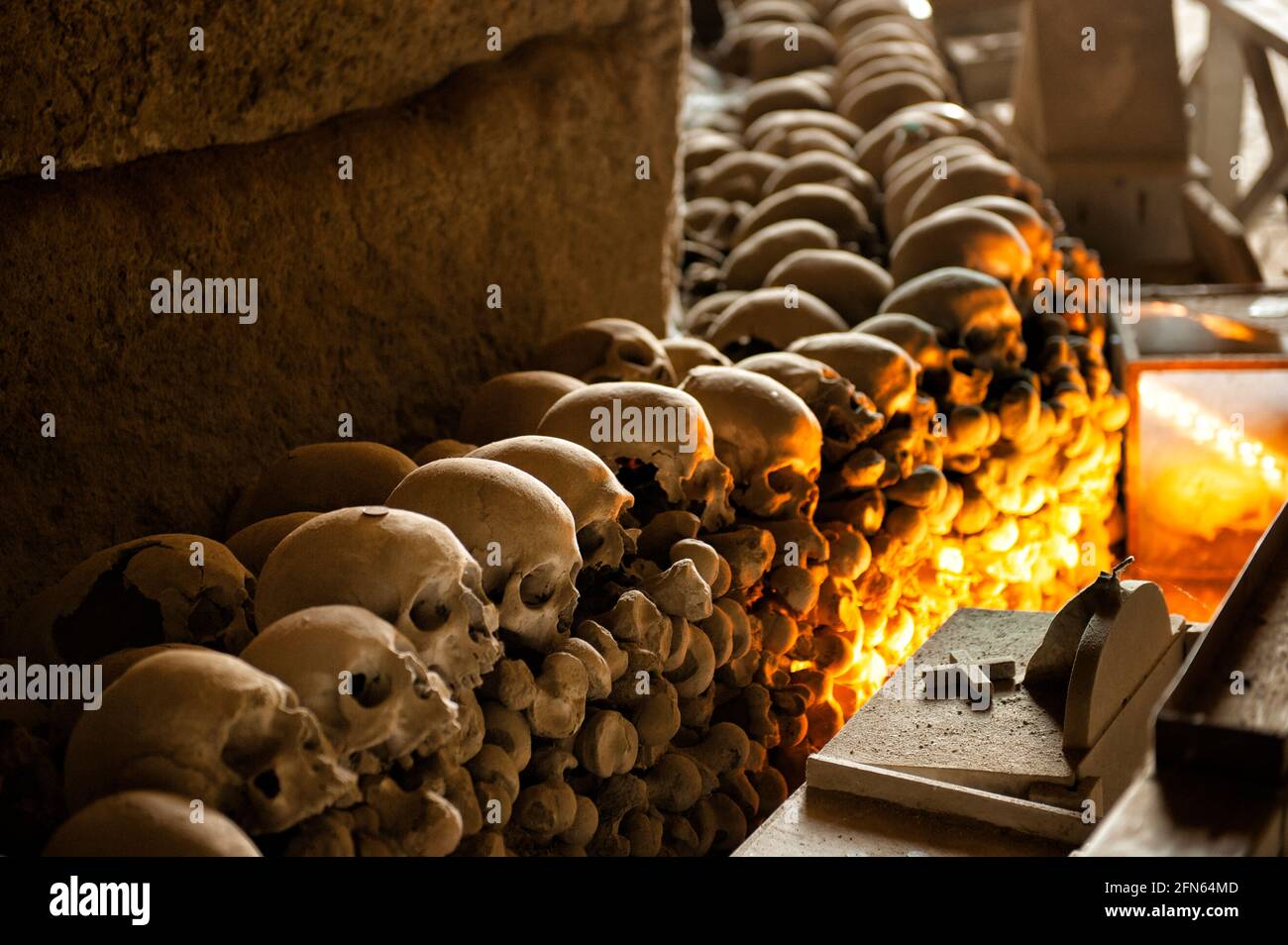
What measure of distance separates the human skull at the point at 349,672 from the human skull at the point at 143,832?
0.23m

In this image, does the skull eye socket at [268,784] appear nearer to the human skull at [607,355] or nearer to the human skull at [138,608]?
the human skull at [138,608]

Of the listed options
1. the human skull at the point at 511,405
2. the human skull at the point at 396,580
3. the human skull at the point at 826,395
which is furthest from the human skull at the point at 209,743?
the human skull at the point at 826,395

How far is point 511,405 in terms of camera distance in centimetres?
264

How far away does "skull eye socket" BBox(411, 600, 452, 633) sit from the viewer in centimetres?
169

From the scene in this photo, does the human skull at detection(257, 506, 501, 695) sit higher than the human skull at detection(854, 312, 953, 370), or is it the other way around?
the human skull at detection(854, 312, 953, 370)

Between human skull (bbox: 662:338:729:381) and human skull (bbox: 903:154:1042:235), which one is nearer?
human skull (bbox: 662:338:729:381)

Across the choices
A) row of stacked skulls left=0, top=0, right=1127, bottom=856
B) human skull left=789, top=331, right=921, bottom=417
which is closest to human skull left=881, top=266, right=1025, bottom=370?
row of stacked skulls left=0, top=0, right=1127, bottom=856

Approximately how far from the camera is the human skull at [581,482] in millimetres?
2045

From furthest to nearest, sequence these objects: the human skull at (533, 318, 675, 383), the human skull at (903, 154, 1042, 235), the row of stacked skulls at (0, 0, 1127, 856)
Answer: the human skull at (903, 154, 1042, 235) < the human skull at (533, 318, 675, 383) < the row of stacked skulls at (0, 0, 1127, 856)

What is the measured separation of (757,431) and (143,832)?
1.57m

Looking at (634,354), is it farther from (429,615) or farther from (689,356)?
(429,615)

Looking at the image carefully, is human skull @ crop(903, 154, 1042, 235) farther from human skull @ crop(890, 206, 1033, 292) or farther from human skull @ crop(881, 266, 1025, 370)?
human skull @ crop(881, 266, 1025, 370)

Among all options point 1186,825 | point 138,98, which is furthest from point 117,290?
point 1186,825

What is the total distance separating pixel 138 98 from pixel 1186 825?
1845 millimetres
